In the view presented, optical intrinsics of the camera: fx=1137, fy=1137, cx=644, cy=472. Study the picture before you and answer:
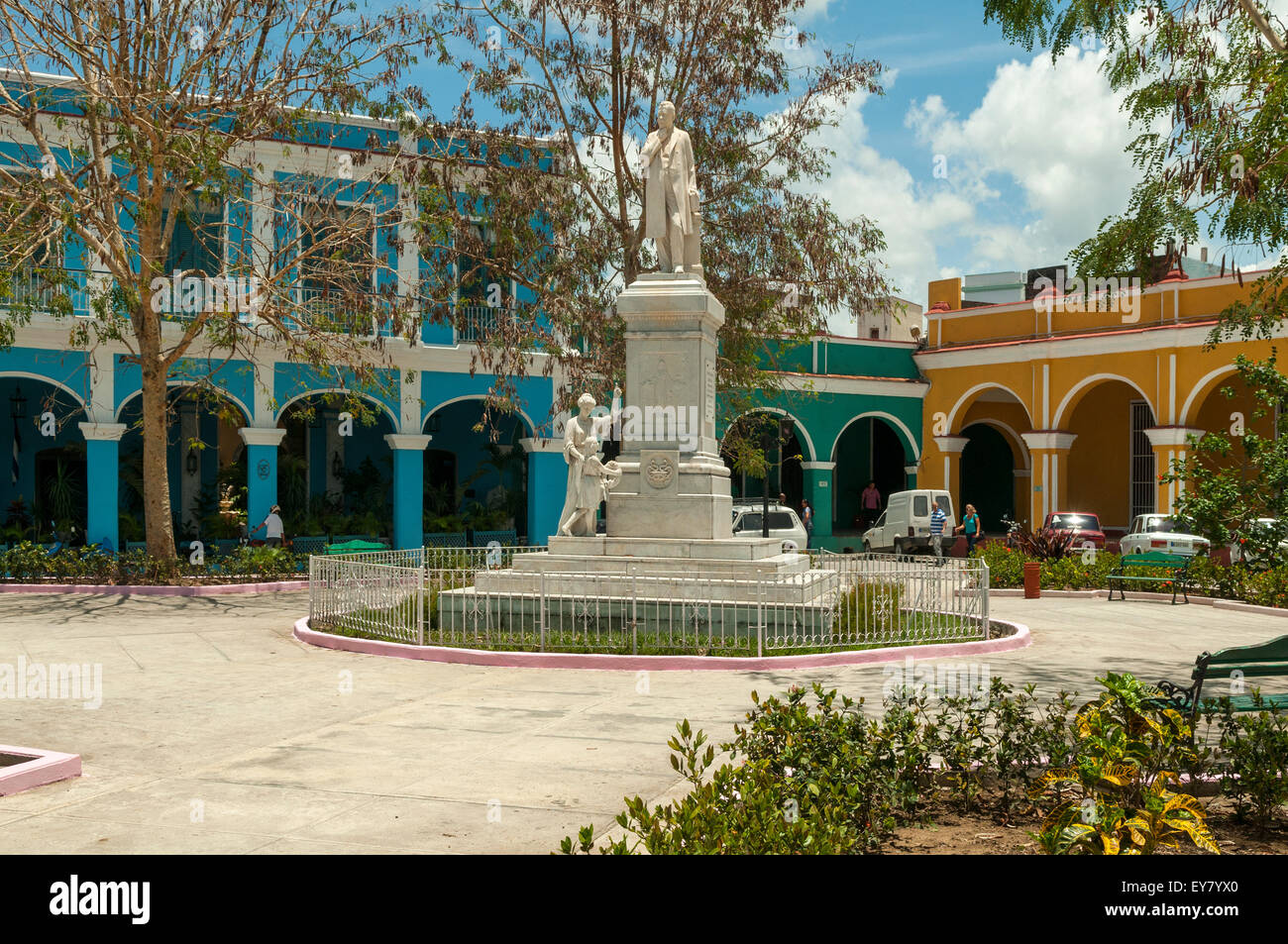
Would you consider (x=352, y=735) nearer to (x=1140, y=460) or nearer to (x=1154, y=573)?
(x=1154, y=573)

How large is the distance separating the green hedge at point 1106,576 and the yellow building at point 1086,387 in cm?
677

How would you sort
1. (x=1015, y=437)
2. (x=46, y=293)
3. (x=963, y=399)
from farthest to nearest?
(x=1015, y=437)
(x=963, y=399)
(x=46, y=293)

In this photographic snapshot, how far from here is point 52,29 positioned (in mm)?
17078

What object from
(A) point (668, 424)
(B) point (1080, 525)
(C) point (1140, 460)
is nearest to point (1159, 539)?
(B) point (1080, 525)

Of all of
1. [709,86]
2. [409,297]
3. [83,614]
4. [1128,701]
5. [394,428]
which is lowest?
[83,614]

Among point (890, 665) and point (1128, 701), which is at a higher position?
point (1128, 701)

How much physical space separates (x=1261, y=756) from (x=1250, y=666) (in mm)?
1484

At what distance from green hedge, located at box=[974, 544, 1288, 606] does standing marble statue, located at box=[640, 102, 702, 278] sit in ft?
21.3

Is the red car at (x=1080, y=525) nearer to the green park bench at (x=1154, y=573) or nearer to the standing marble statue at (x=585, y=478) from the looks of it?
the green park bench at (x=1154, y=573)

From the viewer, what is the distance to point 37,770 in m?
6.06

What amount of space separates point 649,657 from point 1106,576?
11.5 m

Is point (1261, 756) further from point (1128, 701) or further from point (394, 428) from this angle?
point (394, 428)

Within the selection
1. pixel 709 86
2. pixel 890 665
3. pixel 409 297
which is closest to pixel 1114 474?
pixel 709 86

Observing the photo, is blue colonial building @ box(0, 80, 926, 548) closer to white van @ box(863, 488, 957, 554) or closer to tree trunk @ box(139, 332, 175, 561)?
tree trunk @ box(139, 332, 175, 561)
